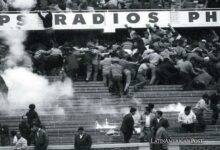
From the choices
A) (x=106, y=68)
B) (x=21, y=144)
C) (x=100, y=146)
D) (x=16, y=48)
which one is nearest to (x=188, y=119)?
(x=100, y=146)

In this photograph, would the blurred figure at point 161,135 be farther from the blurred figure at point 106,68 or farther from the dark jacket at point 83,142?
the blurred figure at point 106,68

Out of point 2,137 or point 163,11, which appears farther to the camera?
point 163,11

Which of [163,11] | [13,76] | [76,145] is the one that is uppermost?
[163,11]

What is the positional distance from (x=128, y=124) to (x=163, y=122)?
1315mm

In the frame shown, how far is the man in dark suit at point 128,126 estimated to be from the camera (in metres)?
24.1

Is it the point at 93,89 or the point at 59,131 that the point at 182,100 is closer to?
the point at 93,89

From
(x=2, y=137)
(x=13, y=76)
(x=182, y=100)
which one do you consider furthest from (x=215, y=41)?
(x=2, y=137)

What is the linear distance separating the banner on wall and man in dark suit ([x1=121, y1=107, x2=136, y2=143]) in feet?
30.6

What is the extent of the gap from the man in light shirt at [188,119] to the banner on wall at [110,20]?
8.34 meters

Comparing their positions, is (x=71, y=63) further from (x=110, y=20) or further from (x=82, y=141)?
(x=82, y=141)

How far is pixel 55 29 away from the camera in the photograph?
109ft

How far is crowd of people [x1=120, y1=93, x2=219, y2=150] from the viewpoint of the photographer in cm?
2330

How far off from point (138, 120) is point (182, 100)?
13.3 ft

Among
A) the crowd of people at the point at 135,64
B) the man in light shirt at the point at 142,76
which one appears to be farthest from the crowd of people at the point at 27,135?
the man in light shirt at the point at 142,76
